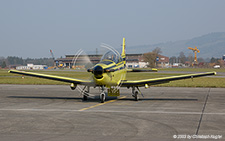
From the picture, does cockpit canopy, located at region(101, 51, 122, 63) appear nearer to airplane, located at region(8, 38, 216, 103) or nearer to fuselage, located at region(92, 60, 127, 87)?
airplane, located at region(8, 38, 216, 103)

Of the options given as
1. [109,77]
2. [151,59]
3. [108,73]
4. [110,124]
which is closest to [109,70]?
[108,73]

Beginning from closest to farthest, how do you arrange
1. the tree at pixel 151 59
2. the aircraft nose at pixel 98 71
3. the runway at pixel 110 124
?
the runway at pixel 110 124 < the aircraft nose at pixel 98 71 < the tree at pixel 151 59

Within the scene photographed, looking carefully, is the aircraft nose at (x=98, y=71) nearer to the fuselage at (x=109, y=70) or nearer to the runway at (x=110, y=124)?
the fuselage at (x=109, y=70)

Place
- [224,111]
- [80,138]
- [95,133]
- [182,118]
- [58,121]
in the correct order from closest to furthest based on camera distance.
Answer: [80,138], [95,133], [58,121], [182,118], [224,111]

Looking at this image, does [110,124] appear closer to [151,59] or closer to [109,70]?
[109,70]

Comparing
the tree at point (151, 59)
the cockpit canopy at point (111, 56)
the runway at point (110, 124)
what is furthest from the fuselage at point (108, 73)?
the tree at point (151, 59)

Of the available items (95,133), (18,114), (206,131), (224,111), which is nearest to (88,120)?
(95,133)

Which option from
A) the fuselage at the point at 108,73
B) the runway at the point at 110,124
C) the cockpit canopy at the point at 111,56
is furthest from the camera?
the cockpit canopy at the point at 111,56

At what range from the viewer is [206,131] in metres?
10.1

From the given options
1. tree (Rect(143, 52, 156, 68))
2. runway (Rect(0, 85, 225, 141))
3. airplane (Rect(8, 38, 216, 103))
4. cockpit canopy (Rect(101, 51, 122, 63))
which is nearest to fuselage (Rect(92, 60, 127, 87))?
airplane (Rect(8, 38, 216, 103))

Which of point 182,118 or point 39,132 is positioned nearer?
point 39,132

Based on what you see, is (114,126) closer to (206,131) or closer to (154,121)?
(154,121)

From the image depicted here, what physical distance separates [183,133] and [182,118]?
10.7ft

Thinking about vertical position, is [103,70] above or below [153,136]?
above
